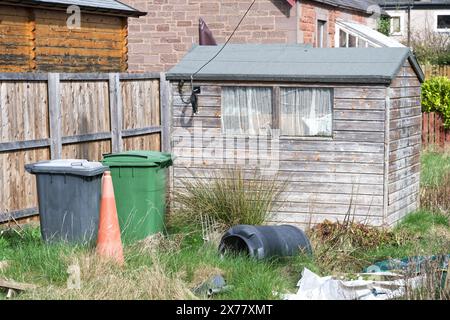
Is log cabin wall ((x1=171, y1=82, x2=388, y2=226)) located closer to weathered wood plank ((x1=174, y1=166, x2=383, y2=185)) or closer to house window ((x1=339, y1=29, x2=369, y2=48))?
weathered wood plank ((x1=174, y1=166, x2=383, y2=185))

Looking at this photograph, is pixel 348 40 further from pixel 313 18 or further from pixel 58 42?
pixel 58 42

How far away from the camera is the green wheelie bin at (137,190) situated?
32.6 ft

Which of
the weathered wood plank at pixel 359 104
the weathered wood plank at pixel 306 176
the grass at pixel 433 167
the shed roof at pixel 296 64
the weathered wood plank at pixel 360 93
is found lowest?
the grass at pixel 433 167

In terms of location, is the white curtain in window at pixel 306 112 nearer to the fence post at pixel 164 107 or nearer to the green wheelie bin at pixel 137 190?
the green wheelie bin at pixel 137 190

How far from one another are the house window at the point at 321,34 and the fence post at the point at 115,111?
901cm

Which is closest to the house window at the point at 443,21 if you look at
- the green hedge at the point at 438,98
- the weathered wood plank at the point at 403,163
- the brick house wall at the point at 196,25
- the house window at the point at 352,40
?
the house window at the point at 352,40

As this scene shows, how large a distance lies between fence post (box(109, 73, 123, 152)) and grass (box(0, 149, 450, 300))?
2.90 meters

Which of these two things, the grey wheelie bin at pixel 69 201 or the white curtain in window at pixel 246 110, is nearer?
the grey wheelie bin at pixel 69 201

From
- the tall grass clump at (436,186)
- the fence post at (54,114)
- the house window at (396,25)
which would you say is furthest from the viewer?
the house window at (396,25)

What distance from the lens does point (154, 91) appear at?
14258mm

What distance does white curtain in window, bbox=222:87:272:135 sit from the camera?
11500 millimetres

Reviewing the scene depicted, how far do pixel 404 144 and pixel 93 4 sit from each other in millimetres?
8150

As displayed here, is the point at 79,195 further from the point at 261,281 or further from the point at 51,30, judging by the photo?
the point at 51,30
